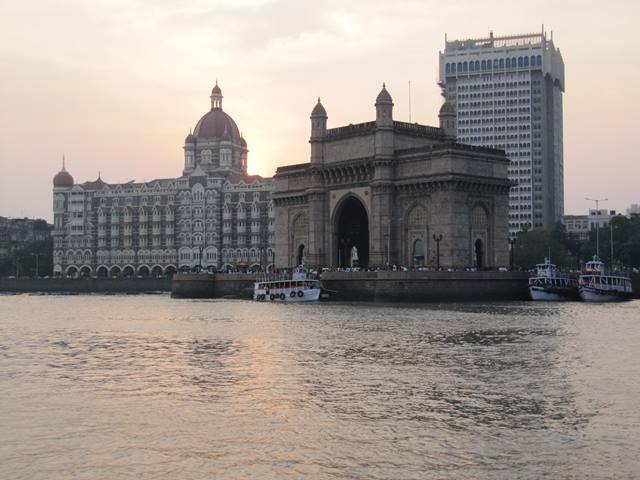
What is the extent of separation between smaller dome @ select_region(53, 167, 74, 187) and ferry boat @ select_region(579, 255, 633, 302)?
427 feet

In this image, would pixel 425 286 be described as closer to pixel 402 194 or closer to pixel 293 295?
pixel 402 194

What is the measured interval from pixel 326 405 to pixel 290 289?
213 feet

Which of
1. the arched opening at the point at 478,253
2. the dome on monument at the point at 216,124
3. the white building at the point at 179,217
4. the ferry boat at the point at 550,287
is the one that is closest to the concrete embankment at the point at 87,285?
the white building at the point at 179,217

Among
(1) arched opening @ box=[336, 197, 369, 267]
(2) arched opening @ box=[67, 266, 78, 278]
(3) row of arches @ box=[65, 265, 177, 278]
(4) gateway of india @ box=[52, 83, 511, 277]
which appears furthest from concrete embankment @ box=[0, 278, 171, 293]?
(1) arched opening @ box=[336, 197, 369, 267]

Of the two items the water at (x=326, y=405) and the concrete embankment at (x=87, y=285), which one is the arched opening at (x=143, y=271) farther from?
the water at (x=326, y=405)

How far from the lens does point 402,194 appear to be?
94000 millimetres

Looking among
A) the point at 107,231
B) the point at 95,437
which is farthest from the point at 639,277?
the point at 107,231

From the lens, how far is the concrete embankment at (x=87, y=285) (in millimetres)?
152875

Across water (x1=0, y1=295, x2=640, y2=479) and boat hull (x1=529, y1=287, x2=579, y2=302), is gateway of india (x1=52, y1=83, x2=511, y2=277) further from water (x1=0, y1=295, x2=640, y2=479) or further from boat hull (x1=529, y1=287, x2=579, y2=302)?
water (x1=0, y1=295, x2=640, y2=479)

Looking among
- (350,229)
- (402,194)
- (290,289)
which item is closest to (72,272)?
(350,229)

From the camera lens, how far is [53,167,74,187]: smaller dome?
194500 millimetres

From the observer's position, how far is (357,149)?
98.6 meters

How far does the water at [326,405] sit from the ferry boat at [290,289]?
129 ft

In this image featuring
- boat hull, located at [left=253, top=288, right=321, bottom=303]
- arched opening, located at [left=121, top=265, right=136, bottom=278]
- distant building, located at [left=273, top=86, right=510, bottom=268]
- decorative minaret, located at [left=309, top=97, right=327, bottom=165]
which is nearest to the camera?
distant building, located at [left=273, top=86, right=510, bottom=268]
